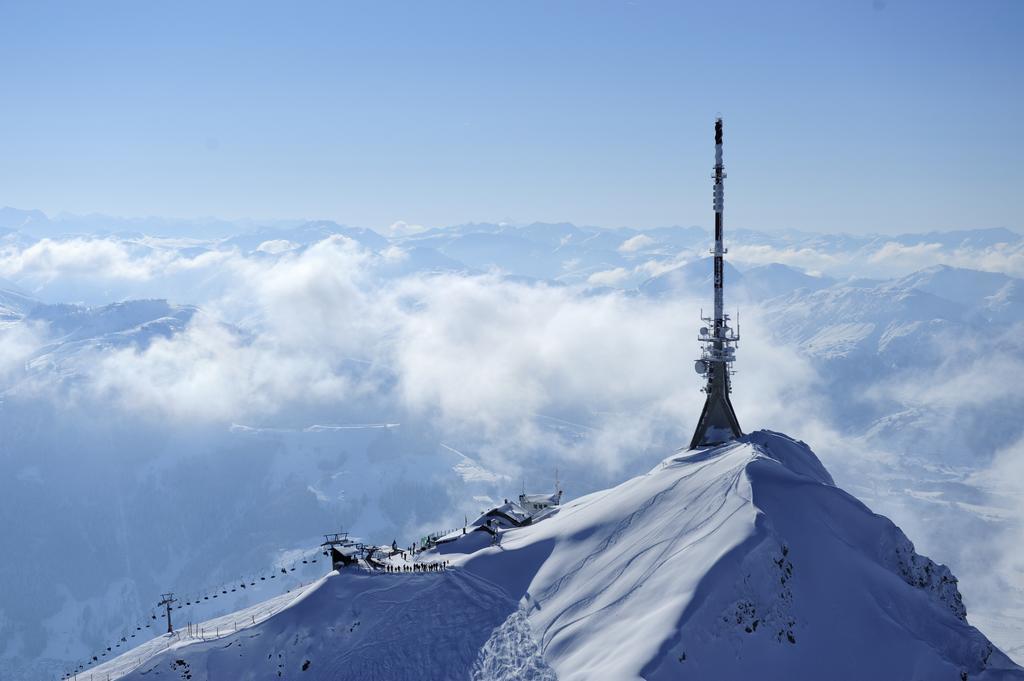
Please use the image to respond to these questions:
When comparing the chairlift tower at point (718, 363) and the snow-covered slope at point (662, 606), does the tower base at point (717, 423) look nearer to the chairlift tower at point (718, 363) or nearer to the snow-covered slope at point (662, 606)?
the chairlift tower at point (718, 363)

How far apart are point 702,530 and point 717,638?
13.5 meters

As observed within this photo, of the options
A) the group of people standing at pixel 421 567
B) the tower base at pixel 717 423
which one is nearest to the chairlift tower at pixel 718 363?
the tower base at pixel 717 423

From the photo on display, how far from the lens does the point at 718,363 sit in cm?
11631

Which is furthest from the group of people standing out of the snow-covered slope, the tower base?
the tower base

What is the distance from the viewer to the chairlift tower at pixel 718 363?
113 m

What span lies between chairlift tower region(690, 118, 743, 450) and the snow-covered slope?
1067 centimetres

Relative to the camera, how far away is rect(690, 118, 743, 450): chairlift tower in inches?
4454

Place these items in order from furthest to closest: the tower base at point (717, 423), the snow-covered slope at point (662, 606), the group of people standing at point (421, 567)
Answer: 1. the tower base at point (717, 423)
2. the group of people standing at point (421, 567)
3. the snow-covered slope at point (662, 606)

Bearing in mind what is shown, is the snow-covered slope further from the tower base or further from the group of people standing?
the tower base

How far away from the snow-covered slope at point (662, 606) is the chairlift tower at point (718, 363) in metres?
10.7

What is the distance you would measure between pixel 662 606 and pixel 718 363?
4802cm

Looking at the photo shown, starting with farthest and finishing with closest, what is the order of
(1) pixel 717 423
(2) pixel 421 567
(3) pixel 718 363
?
(3) pixel 718 363 → (1) pixel 717 423 → (2) pixel 421 567

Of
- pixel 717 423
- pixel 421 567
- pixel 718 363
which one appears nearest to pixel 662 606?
pixel 421 567

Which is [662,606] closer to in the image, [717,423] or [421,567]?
[421,567]
